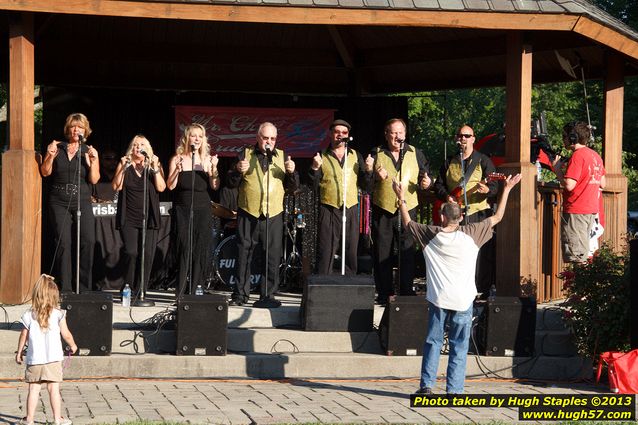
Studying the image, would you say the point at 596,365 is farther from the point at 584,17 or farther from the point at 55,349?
the point at 55,349

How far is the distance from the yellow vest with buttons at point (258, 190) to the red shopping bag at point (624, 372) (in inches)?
148

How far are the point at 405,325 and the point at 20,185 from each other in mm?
4090

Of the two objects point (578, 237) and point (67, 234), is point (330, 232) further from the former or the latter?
point (67, 234)

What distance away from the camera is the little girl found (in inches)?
318

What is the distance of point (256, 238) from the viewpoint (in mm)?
11742

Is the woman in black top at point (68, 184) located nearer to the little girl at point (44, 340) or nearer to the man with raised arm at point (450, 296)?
the little girl at point (44, 340)

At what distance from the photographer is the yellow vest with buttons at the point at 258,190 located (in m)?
11.6

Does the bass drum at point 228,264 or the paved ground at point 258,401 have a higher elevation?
the bass drum at point 228,264

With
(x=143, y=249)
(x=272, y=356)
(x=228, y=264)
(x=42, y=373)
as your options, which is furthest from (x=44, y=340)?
(x=228, y=264)

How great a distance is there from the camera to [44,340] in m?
8.24

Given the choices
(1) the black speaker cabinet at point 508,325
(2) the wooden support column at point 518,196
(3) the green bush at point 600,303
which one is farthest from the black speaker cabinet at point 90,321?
(3) the green bush at point 600,303

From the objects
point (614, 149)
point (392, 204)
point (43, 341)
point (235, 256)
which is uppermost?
point (614, 149)

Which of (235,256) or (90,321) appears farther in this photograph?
(235,256)

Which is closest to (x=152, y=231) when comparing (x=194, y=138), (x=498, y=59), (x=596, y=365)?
(x=194, y=138)
